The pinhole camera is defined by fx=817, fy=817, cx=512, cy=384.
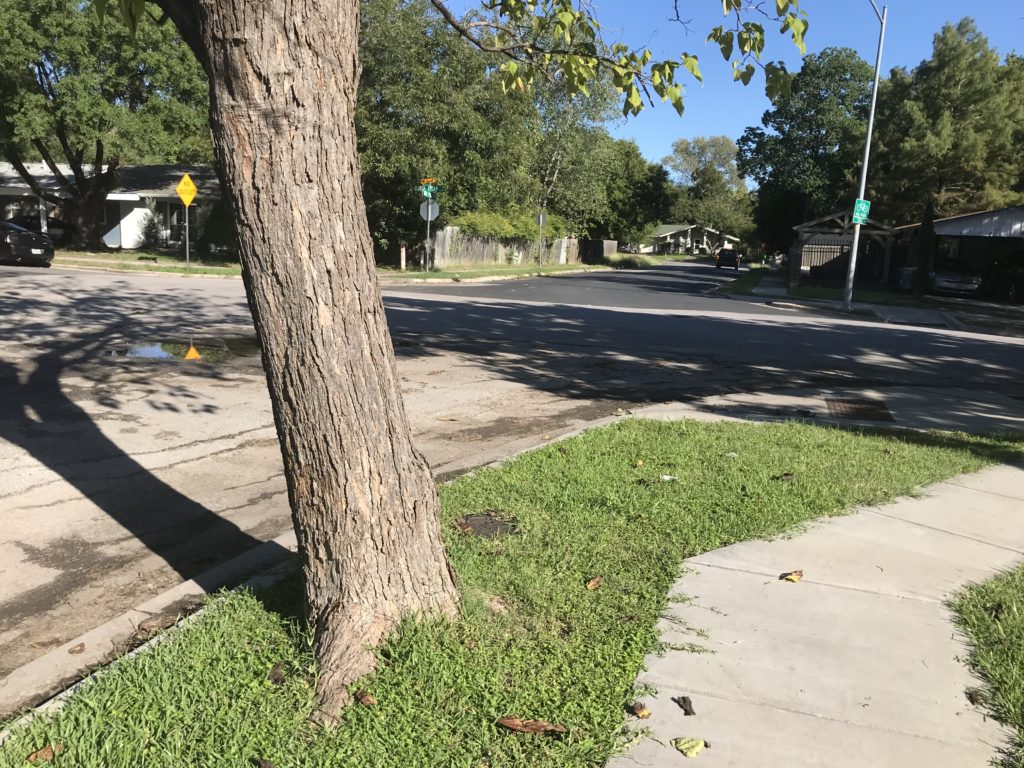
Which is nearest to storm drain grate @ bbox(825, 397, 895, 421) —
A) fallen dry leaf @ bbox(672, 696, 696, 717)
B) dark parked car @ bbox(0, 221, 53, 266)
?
fallen dry leaf @ bbox(672, 696, 696, 717)

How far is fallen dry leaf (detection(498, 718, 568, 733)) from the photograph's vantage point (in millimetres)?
2836

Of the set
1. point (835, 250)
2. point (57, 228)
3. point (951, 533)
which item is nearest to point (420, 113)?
point (57, 228)

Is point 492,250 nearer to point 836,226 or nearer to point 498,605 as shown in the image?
point 836,226

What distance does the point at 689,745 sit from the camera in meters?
2.81

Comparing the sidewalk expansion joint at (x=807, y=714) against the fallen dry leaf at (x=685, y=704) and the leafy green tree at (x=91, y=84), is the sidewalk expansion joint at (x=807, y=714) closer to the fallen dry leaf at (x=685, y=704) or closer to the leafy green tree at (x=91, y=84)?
the fallen dry leaf at (x=685, y=704)

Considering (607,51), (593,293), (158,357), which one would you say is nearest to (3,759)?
(607,51)

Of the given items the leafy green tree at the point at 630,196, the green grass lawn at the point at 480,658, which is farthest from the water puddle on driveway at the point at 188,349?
the leafy green tree at the point at 630,196

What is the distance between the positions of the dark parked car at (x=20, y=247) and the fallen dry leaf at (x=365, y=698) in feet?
85.6

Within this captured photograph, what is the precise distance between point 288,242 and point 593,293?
24294mm

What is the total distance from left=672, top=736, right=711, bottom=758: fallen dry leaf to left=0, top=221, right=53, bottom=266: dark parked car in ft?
88.2

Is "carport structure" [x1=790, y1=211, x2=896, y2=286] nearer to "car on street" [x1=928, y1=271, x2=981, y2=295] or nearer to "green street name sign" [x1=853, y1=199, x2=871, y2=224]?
"car on street" [x1=928, y1=271, x2=981, y2=295]

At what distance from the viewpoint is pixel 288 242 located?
9.66ft

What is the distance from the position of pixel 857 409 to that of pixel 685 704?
7000mm

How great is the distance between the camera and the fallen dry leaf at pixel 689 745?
2.78 meters
